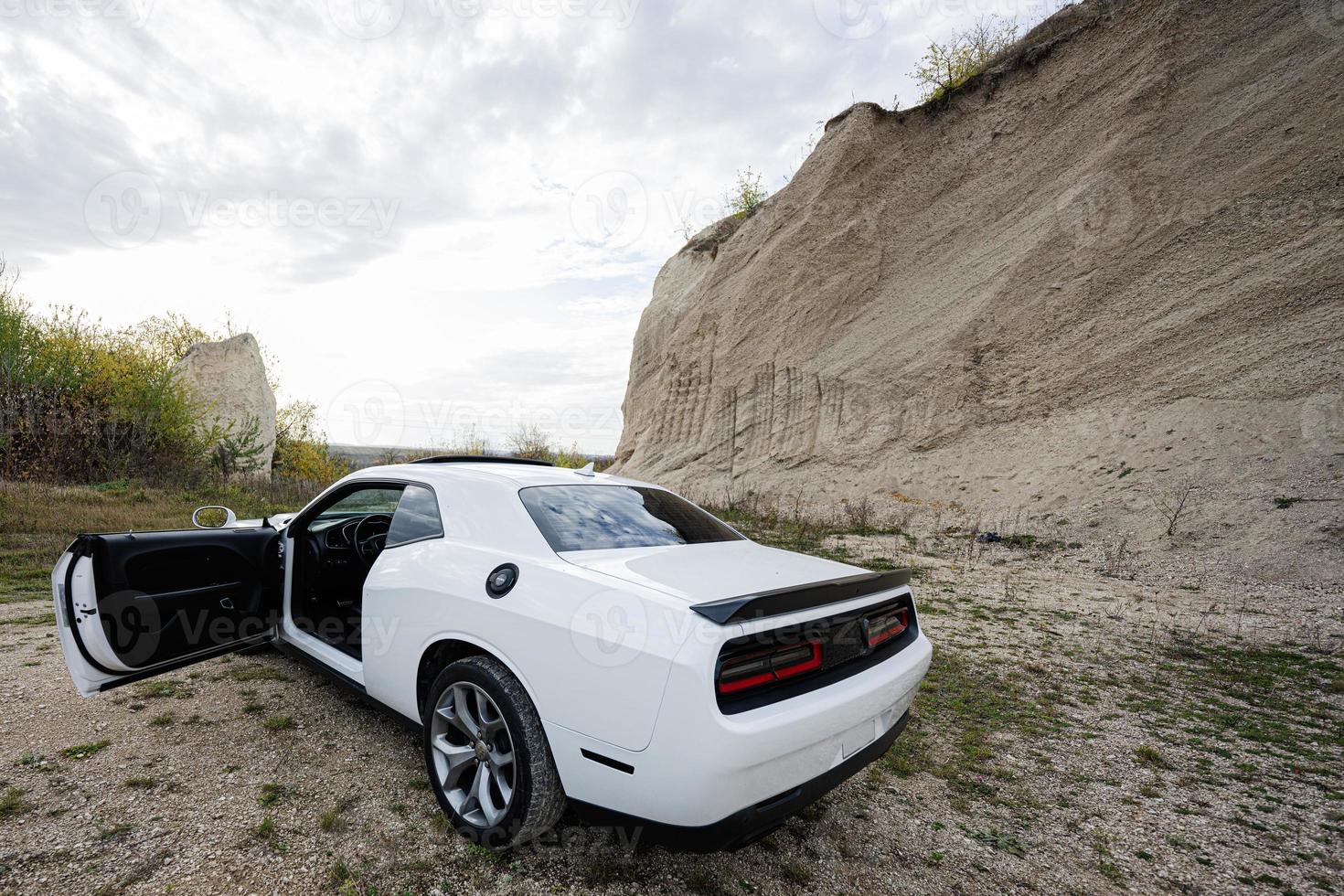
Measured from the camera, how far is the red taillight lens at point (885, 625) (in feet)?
8.13

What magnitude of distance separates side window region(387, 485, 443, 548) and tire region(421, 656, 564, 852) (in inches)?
27.0

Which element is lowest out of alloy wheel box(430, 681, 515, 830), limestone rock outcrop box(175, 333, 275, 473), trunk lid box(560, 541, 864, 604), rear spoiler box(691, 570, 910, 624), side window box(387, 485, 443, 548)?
alloy wheel box(430, 681, 515, 830)

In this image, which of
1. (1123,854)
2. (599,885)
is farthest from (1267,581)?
(599,885)

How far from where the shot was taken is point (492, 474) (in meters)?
2.98

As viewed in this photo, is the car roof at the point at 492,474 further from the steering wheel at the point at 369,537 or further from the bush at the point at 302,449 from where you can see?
the bush at the point at 302,449

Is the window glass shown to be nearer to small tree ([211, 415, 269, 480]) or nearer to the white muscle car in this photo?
the white muscle car

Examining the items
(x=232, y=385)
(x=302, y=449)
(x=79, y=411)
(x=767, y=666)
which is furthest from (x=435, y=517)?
(x=302, y=449)

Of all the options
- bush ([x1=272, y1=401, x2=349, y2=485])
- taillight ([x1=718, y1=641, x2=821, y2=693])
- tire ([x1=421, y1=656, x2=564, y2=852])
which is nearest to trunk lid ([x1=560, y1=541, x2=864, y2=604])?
taillight ([x1=718, y1=641, x2=821, y2=693])

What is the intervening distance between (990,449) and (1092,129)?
7611 millimetres

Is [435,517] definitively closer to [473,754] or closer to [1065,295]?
[473,754]

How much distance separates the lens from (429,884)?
7.04 ft

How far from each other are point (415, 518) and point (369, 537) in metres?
1.18

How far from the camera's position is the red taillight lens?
97.5 inches

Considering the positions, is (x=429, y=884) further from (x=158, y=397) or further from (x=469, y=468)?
(x=158, y=397)
